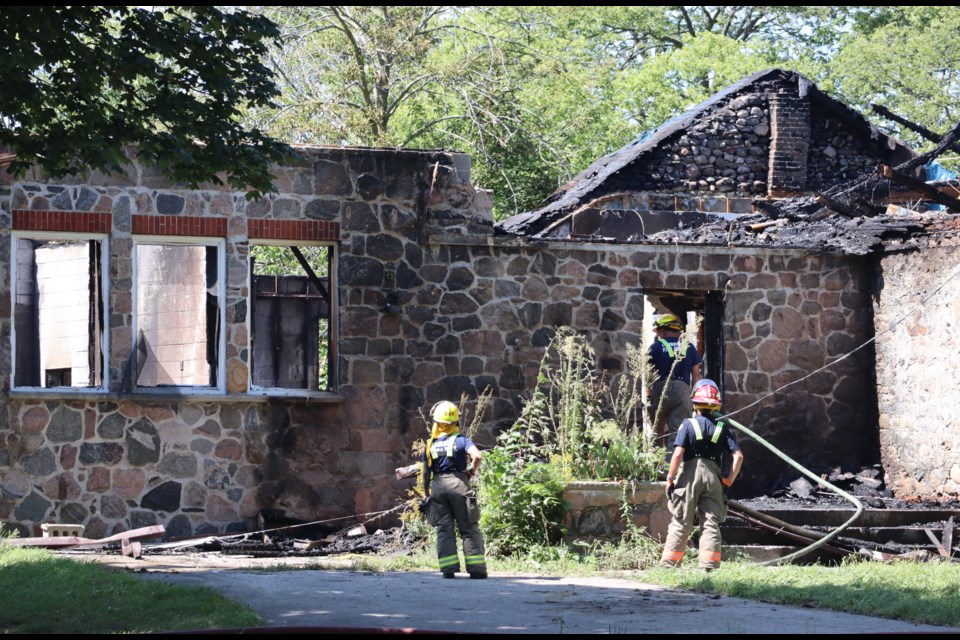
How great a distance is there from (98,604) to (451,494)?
3300 millimetres

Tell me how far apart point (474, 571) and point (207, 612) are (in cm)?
317

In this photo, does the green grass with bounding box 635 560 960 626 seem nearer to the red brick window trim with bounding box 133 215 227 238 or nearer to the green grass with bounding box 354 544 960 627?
the green grass with bounding box 354 544 960 627

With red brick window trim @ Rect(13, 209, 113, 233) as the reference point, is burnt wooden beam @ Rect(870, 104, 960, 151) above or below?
above

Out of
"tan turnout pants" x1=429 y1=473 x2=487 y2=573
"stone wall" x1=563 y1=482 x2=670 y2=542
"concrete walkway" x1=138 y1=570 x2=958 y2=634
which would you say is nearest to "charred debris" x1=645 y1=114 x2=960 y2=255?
"stone wall" x1=563 y1=482 x2=670 y2=542

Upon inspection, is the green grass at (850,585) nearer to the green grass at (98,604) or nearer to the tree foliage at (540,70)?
the green grass at (98,604)

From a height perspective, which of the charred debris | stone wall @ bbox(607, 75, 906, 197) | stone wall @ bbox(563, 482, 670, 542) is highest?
stone wall @ bbox(607, 75, 906, 197)

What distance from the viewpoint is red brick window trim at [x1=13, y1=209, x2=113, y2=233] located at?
14773 mm

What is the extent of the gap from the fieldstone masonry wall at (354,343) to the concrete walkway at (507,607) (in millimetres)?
3845

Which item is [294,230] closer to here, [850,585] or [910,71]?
[850,585]

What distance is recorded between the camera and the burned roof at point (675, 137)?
22672mm

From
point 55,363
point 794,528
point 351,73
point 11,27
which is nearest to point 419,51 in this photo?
point 351,73

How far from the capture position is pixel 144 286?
18.0 metres

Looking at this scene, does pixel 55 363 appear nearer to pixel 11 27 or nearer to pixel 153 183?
pixel 153 183

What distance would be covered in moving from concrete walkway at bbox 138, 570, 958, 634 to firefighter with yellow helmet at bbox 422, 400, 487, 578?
0.74ft
